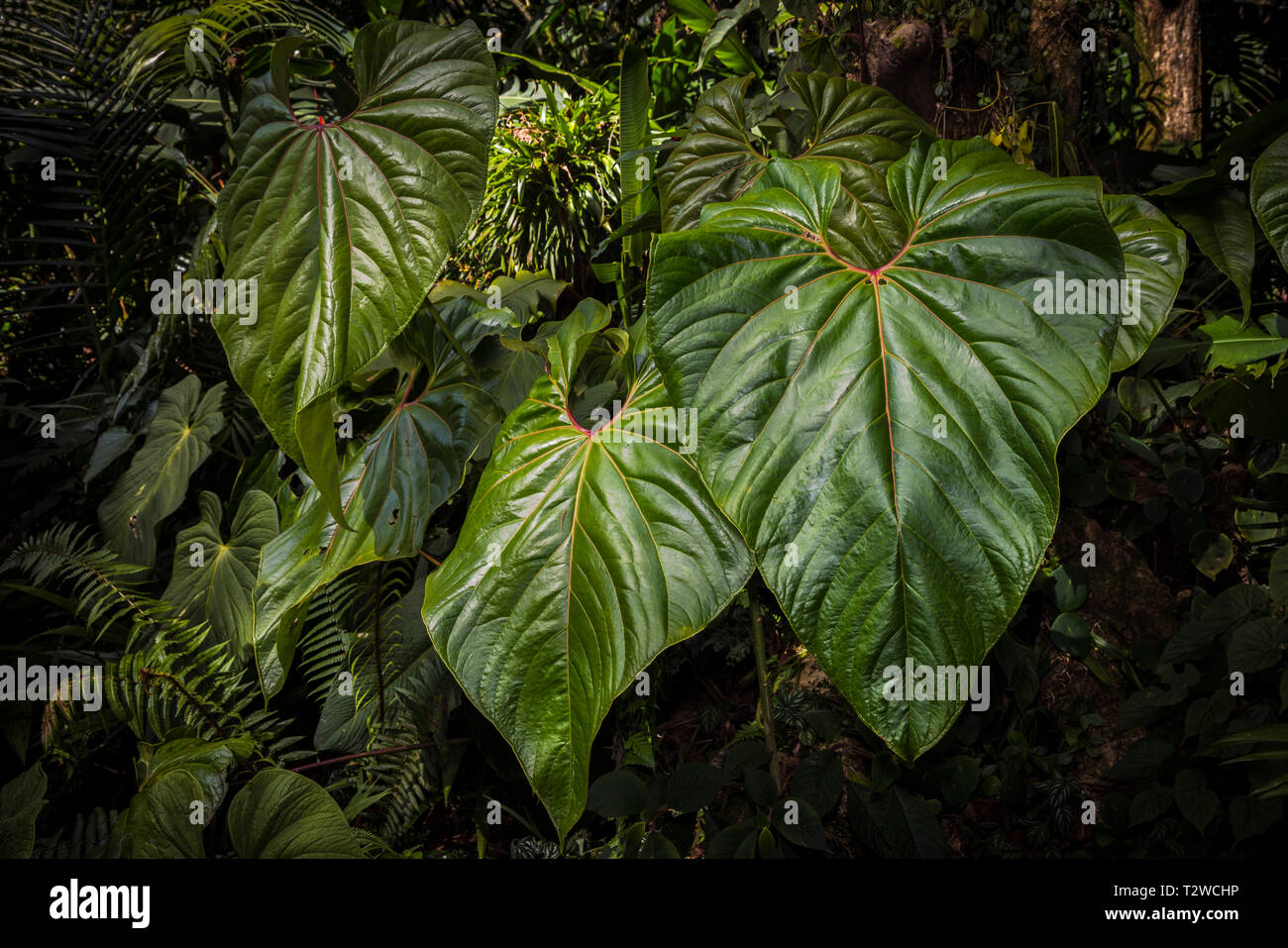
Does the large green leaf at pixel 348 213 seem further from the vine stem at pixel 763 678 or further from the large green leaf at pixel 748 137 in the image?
the vine stem at pixel 763 678

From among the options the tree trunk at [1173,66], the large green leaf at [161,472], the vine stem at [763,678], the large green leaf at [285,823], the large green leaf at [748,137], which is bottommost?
the large green leaf at [285,823]

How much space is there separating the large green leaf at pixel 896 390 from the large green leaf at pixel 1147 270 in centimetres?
20

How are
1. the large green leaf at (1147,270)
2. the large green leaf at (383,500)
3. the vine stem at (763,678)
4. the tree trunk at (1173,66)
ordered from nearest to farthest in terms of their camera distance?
the large green leaf at (1147,270) < the large green leaf at (383,500) < the vine stem at (763,678) < the tree trunk at (1173,66)

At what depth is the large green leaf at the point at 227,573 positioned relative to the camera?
5.07 ft

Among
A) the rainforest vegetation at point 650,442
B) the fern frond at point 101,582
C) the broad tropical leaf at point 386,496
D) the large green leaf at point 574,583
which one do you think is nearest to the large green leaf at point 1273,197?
the rainforest vegetation at point 650,442

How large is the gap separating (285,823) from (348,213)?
0.85 m

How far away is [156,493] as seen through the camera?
1.71 m

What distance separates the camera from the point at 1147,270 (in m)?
0.95

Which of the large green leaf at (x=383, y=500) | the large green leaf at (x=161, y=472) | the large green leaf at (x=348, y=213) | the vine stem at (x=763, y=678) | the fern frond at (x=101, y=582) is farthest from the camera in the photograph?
the large green leaf at (x=161, y=472)

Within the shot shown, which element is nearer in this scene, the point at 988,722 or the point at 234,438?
the point at 988,722

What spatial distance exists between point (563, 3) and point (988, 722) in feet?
7.51

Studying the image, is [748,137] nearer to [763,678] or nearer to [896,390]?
[896,390]
